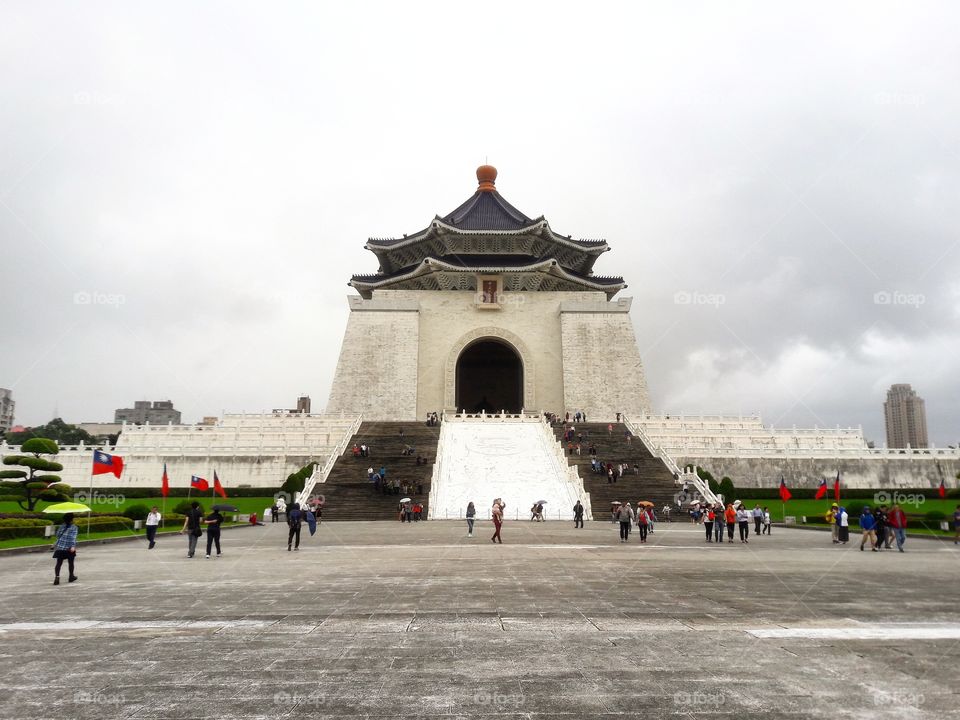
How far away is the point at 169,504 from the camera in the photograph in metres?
21.0

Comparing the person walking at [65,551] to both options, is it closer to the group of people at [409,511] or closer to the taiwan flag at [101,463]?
the taiwan flag at [101,463]

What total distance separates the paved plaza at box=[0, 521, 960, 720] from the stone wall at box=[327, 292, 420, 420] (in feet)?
79.0

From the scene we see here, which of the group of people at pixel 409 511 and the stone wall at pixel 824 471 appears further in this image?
the stone wall at pixel 824 471

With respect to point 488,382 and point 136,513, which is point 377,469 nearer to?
point 136,513

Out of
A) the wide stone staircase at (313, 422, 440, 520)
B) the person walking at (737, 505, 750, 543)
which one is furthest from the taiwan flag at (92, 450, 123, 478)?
the person walking at (737, 505, 750, 543)

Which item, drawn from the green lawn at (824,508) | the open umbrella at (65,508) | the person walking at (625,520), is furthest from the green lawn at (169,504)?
the green lawn at (824,508)

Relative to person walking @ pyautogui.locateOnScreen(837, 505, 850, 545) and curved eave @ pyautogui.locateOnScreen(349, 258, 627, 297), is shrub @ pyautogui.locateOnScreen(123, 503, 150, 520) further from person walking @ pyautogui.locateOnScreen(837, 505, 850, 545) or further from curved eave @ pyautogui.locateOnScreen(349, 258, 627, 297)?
curved eave @ pyautogui.locateOnScreen(349, 258, 627, 297)

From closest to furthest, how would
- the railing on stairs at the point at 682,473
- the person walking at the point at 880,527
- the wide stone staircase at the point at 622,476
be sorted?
1. the person walking at the point at 880,527
2. the wide stone staircase at the point at 622,476
3. the railing on stairs at the point at 682,473

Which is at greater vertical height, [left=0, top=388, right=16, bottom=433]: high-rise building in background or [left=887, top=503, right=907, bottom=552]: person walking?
[left=0, top=388, right=16, bottom=433]: high-rise building in background

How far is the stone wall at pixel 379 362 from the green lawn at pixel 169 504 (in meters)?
10.6

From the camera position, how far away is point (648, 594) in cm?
618

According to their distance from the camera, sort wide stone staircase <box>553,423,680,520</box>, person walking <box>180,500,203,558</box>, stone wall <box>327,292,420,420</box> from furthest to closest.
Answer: stone wall <box>327,292,420,420</box> → wide stone staircase <box>553,423,680,520</box> → person walking <box>180,500,203,558</box>

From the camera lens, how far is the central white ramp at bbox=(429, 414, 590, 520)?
59.3 ft

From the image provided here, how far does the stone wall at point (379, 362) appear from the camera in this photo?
107 ft
